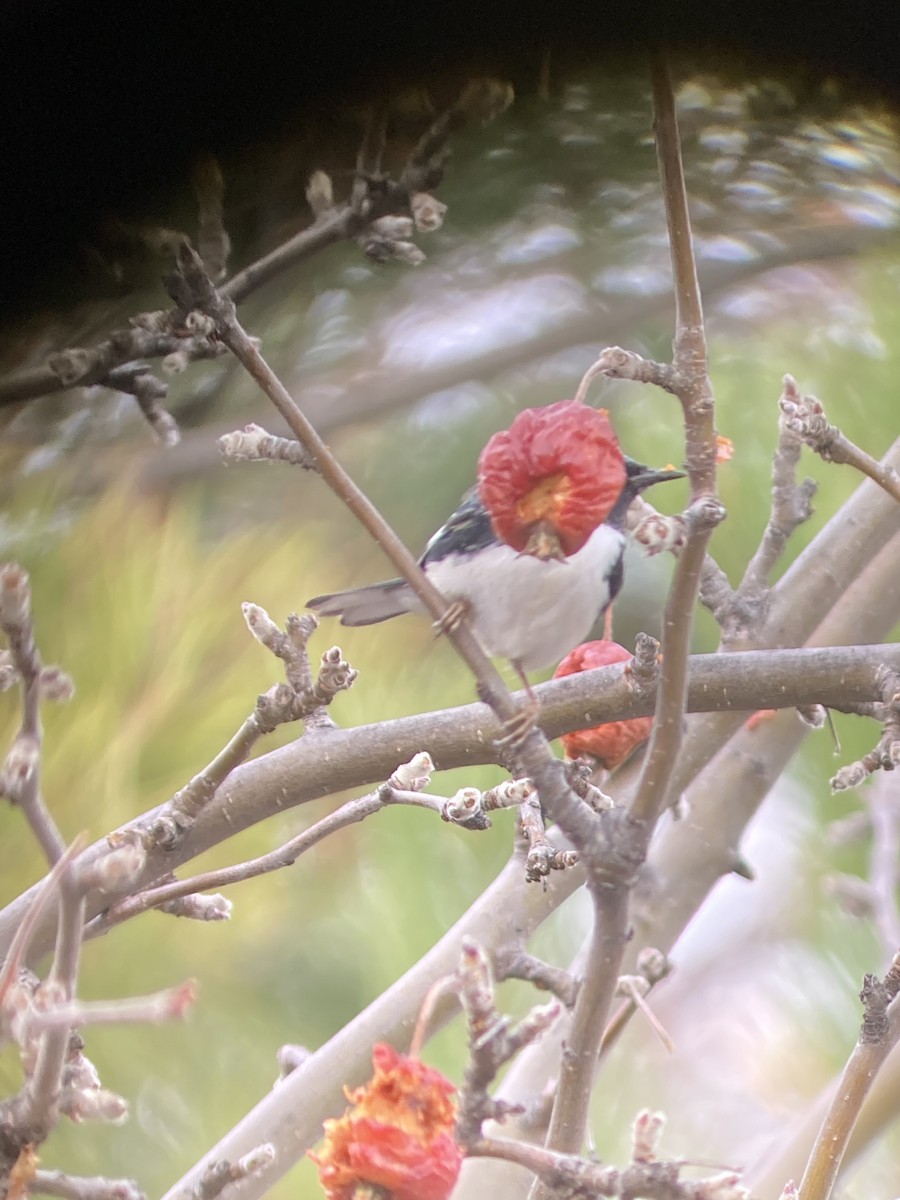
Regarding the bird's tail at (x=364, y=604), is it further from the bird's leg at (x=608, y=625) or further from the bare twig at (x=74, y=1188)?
the bare twig at (x=74, y=1188)

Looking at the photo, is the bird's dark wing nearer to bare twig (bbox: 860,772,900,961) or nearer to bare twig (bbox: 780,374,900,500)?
bare twig (bbox: 780,374,900,500)

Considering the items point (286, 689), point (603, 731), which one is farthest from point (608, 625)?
point (286, 689)

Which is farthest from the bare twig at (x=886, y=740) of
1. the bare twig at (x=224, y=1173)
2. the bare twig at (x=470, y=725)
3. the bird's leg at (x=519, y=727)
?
the bare twig at (x=224, y=1173)

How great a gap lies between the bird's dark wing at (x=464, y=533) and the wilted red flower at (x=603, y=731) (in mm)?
56

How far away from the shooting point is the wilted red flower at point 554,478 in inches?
11.4

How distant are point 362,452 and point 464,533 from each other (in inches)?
2.1

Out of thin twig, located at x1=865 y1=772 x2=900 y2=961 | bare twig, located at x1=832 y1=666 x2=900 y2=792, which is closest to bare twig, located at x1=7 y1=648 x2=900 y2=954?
bare twig, located at x1=832 y1=666 x2=900 y2=792

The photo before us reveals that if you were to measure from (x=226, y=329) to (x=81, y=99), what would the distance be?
0.21ft

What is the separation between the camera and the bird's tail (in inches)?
14.7

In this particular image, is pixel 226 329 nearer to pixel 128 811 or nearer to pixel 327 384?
pixel 327 384

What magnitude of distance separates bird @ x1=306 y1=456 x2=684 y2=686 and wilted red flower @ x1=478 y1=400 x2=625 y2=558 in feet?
0.11

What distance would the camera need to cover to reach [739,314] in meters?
0.41

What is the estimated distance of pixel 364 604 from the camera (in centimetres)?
39

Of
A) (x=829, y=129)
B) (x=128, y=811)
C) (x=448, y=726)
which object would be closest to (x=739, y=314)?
(x=829, y=129)
